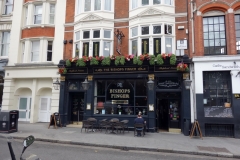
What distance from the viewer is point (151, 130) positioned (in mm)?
12562

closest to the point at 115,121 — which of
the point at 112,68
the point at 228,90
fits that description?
the point at 112,68

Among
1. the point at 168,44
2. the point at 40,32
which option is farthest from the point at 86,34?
the point at 168,44

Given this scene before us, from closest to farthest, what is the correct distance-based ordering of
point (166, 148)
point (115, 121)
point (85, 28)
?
point (166, 148), point (115, 121), point (85, 28)

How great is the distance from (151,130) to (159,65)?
4450 millimetres

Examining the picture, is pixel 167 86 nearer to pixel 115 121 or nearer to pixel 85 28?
pixel 115 121

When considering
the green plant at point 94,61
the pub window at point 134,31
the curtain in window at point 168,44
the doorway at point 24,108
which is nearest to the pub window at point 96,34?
the green plant at point 94,61

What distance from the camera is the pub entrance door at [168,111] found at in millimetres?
12977

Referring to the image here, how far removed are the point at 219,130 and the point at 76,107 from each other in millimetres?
10372

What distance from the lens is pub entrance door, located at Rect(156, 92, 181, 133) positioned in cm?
1298

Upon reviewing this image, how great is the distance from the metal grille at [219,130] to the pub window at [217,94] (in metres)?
0.62

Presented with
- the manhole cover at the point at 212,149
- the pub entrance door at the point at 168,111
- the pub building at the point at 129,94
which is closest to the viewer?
the manhole cover at the point at 212,149

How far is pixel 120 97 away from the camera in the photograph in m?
13.8

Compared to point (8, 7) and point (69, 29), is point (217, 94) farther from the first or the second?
point (8, 7)

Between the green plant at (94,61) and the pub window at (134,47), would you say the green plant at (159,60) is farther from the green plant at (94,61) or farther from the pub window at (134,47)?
the green plant at (94,61)
